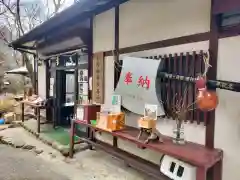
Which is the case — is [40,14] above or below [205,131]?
above

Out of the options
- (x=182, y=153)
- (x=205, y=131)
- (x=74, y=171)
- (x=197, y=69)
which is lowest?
(x=74, y=171)

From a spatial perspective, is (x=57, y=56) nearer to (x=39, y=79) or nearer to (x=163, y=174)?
(x=39, y=79)

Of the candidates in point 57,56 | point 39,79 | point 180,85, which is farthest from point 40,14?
point 180,85

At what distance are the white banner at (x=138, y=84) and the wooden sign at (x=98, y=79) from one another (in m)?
0.85

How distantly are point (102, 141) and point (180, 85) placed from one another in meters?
2.32

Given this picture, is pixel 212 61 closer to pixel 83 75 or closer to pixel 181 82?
pixel 181 82

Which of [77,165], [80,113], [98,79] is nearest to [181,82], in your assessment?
[98,79]

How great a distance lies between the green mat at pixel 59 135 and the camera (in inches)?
204

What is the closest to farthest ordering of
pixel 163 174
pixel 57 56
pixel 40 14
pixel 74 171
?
pixel 163 174
pixel 74 171
pixel 57 56
pixel 40 14

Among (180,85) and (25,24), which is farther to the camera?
(25,24)

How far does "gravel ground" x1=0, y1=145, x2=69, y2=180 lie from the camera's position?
358 cm

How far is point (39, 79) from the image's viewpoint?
8.16 m

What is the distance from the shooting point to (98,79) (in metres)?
4.48

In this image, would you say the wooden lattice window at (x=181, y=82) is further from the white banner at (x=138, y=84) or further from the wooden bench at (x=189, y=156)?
the wooden bench at (x=189, y=156)
